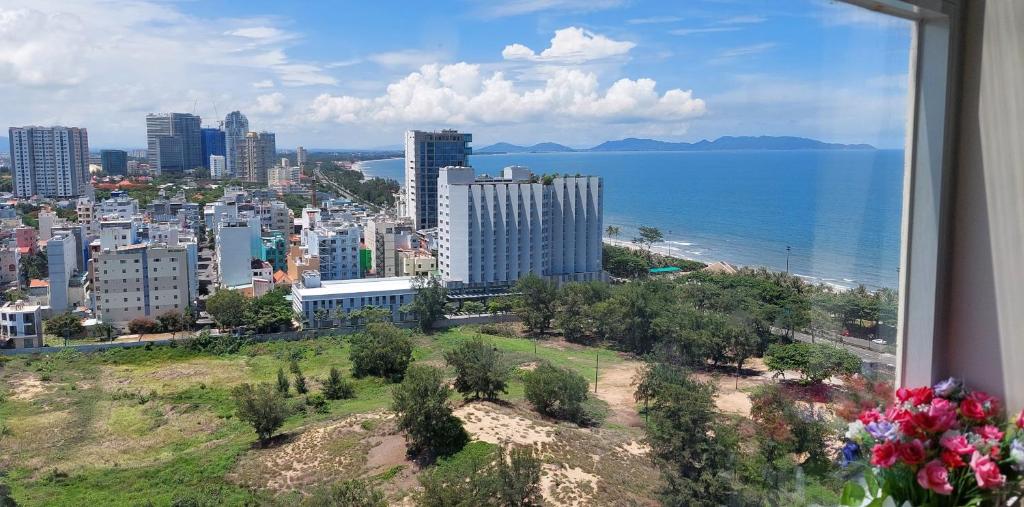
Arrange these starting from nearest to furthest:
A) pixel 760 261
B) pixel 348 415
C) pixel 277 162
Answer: pixel 348 415, pixel 760 261, pixel 277 162

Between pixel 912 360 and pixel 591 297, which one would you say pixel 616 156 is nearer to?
pixel 591 297

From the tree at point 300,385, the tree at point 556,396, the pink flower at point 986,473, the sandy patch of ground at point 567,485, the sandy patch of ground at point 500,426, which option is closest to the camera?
the pink flower at point 986,473

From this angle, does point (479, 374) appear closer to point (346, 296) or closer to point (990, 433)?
point (346, 296)

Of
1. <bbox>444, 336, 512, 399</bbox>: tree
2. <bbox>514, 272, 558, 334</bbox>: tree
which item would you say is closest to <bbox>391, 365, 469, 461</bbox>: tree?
<bbox>444, 336, 512, 399</bbox>: tree

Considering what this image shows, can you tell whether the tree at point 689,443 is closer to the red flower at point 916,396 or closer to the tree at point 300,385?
the red flower at point 916,396

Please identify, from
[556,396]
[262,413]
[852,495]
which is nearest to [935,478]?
[852,495]

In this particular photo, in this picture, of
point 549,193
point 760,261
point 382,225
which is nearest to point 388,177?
point 382,225

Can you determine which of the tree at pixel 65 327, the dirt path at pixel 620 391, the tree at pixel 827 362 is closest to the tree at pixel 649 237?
the dirt path at pixel 620 391
